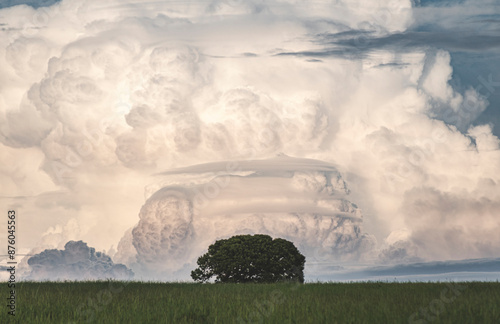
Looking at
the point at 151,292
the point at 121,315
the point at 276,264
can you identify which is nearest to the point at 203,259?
the point at 276,264

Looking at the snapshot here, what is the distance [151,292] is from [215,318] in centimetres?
1067

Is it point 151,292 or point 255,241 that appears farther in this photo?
point 255,241

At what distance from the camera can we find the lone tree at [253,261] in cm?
5562

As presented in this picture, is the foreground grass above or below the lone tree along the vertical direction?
below

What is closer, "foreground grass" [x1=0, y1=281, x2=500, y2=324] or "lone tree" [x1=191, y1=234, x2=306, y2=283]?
"foreground grass" [x1=0, y1=281, x2=500, y2=324]

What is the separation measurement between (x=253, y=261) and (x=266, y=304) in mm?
26274

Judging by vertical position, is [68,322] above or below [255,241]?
below

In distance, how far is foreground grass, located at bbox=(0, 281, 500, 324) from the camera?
997 inches

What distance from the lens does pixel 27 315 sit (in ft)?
89.2

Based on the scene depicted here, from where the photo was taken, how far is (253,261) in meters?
55.8

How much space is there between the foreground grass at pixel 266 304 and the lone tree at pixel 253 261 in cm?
1760

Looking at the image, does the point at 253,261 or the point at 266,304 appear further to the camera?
the point at 253,261

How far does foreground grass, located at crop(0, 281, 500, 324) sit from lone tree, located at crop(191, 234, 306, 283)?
17.6 m

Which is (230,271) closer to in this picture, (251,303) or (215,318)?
(251,303)
